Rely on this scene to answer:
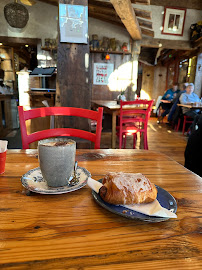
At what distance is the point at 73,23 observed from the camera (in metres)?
2.19

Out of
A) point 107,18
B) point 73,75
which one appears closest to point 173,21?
point 107,18

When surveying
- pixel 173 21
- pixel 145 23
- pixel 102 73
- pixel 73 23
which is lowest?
pixel 102 73

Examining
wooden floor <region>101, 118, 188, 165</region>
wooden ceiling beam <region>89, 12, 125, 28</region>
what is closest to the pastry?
wooden floor <region>101, 118, 188, 165</region>

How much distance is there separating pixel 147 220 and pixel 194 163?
1610 millimetres

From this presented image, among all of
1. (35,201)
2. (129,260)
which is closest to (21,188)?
(35,201)

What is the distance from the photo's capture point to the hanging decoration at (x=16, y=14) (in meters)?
5.20

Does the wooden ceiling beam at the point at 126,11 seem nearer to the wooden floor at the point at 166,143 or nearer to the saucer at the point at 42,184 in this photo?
the wooden floor at the point at 166,143

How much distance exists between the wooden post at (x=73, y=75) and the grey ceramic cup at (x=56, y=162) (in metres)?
1.85

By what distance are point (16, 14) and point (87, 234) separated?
20.5 feet

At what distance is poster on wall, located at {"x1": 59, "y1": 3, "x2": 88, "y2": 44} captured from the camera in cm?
216

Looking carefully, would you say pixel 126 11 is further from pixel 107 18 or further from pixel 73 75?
pixel 107 18

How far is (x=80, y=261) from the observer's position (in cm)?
37

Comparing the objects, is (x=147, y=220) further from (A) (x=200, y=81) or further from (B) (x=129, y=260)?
(A) (x=200, y=81)

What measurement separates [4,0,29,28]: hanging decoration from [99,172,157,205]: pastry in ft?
20.1
